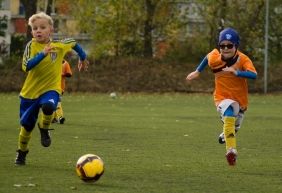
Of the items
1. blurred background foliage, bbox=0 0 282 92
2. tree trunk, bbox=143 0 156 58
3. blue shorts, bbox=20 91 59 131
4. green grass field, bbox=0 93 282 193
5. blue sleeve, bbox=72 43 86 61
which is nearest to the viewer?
green grass field, bbox=0 93 282 193

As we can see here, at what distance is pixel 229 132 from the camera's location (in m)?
12.0

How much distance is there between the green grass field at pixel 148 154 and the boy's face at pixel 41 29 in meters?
1.65

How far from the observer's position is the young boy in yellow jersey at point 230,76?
1211cm

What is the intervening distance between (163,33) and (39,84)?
3858 centimetres

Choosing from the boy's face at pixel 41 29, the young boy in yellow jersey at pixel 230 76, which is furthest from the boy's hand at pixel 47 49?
the young boy in yellow jersey at pixel 230 76

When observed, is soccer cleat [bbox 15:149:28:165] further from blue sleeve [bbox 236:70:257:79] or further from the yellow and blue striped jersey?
blue sleeve [bbox 236:70:257:79]

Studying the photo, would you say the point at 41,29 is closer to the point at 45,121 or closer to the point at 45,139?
the point at 45,121

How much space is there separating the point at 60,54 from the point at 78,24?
38695 mm

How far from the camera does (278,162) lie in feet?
40.8

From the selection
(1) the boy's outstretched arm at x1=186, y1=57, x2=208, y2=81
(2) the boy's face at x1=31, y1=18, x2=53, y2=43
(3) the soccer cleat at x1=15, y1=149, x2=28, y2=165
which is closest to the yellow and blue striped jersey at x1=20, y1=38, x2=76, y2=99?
(2) the boy's face at x1=31, y1=18, x2=53, y2=43

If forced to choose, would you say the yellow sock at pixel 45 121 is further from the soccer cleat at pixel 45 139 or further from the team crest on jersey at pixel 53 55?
the team crest on jersey at pixel 53 55

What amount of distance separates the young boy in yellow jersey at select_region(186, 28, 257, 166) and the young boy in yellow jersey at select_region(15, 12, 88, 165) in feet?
6.33

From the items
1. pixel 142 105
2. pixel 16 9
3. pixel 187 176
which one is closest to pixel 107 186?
pixel 187 176

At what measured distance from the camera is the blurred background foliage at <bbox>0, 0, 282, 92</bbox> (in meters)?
43.4
